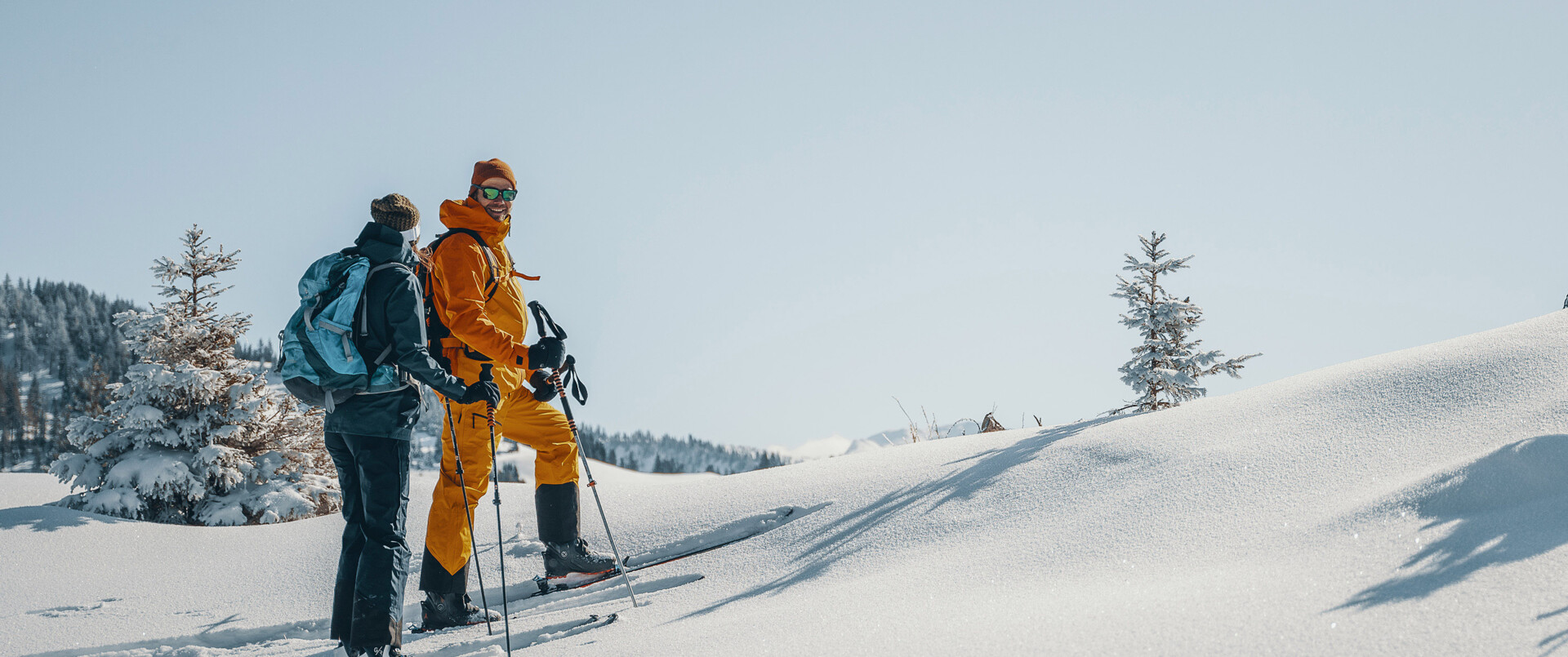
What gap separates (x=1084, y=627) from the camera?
8.99 ft

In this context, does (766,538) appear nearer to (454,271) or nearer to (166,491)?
(454,271)

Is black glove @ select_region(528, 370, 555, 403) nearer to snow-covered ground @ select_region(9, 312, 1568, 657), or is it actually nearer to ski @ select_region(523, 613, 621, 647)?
snow-covered ground @ select_region(9, 312, 1568, 657)

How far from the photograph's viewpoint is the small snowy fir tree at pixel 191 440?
9.53 meters

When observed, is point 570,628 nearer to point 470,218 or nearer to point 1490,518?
point 470,218

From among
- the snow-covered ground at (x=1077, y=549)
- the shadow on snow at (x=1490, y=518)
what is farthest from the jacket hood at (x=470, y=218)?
the shadow on snow at (x=1490, y=518)

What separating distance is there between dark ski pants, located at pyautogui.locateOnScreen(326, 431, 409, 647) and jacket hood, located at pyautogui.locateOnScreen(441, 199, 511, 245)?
139 centimetres

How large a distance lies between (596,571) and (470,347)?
1.51 metres

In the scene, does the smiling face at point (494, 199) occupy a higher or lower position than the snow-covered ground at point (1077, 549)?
higher

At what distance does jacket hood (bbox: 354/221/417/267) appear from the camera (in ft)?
12.7

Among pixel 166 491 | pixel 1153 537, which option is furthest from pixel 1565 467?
pixel 166 491

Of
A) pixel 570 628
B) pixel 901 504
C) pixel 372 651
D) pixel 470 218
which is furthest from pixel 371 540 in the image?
pixel 901 504

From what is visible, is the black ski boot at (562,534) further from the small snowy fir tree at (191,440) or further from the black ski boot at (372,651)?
the small snowy fir tree at (191,440)

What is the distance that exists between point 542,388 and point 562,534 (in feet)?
2.83

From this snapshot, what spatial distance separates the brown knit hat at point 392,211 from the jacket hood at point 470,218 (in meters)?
0.71
